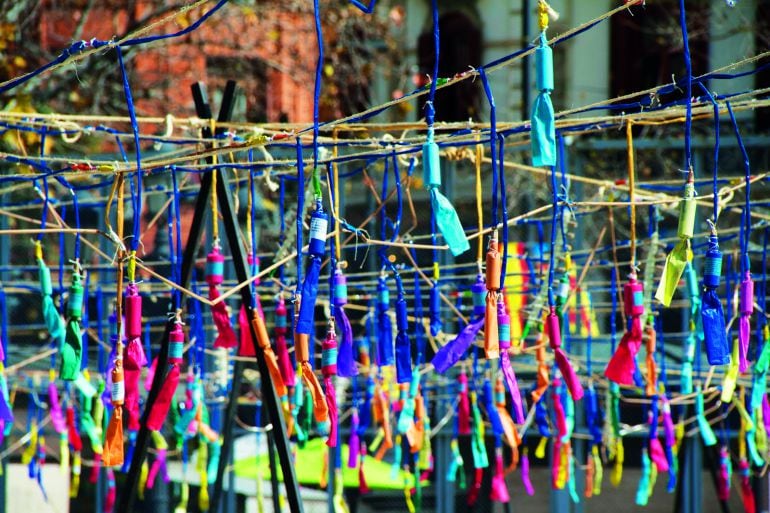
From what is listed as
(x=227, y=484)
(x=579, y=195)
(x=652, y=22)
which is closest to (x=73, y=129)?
(x=227, y=484)

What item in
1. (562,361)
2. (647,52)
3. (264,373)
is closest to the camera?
(562,361)

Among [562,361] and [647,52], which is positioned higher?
[647,52]

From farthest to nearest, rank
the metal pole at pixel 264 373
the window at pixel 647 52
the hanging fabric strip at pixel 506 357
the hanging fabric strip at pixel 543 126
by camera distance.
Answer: the window at pixel 647 52 < the metal pole at pixel 264 373 < the hanging fabric strip at pixel 506 357 < the hanging fabric strip at pixel 543 126

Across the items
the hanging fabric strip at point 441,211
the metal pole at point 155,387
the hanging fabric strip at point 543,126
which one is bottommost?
the metal pole at point 155,387

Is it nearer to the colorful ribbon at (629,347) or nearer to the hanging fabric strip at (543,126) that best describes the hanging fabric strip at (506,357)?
the colorful ribbon at (629,347)

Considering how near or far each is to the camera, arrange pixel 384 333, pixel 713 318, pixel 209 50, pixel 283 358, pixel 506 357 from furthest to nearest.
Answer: pixel 209 50 < pixel 384 333 < pixel 283 358 < pixel 506 357 < pixel 713 318

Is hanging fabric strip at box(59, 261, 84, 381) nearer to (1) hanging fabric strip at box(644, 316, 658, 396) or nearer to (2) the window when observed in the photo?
(1) hanging fabric strip at box(644, 316, 658, 396)

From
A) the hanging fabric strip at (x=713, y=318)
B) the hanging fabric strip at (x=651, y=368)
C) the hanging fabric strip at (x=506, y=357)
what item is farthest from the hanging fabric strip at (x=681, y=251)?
the hanging fabric strip at (x=651, y=368)

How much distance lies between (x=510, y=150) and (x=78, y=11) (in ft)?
17.6

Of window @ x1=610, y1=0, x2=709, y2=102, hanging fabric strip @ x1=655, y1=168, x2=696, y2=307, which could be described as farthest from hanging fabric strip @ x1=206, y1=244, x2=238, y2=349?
window @ x1=610, y1=0, x2=709, y2=102

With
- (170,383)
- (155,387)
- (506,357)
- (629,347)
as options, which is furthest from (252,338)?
(629,347)

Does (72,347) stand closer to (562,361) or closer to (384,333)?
(384,333)

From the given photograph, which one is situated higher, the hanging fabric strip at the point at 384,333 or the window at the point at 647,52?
the window at the point at 647,52

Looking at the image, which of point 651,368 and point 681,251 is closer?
point 681,251
